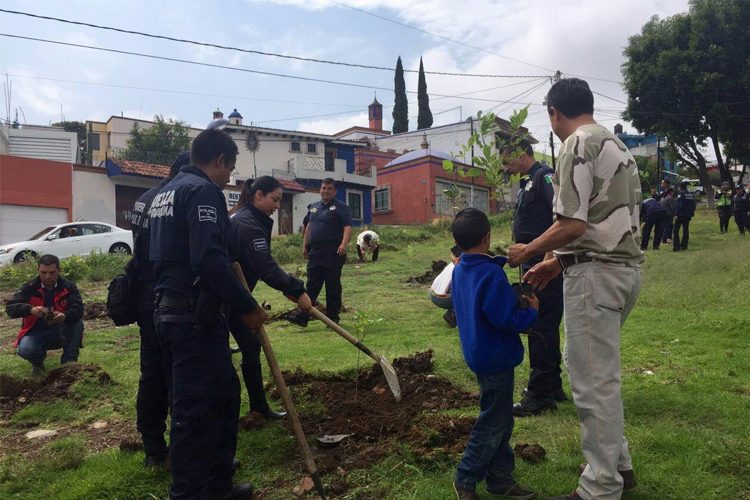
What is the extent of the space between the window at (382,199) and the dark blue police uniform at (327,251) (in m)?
31.4

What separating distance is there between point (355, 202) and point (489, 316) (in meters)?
35.9

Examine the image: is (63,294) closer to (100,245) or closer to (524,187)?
(524,187)

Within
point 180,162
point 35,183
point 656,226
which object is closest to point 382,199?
point 35,183

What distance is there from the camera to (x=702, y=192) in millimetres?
39312

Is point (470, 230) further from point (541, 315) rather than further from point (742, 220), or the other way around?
point (742, 220)

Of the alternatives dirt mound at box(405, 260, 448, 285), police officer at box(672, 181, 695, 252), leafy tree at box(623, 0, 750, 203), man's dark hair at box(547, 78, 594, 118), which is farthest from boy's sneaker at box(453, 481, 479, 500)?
leafy tree at box(623, 0, 750, 203)

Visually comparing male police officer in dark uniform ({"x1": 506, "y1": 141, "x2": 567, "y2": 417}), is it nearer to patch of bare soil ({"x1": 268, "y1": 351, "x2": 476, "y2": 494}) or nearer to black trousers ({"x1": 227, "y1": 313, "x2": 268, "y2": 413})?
patch of bare soil ({"x1": 268, "y1": 351, "x2": 476, "y2": 494})

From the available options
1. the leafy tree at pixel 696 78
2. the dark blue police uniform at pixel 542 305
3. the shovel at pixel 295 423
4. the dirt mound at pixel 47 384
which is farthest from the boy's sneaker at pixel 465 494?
the leafy tree at pixel 696 78

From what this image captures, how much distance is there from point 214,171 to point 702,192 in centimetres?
4287

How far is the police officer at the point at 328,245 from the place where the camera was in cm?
768

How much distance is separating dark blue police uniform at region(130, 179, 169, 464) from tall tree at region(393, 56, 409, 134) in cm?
5131

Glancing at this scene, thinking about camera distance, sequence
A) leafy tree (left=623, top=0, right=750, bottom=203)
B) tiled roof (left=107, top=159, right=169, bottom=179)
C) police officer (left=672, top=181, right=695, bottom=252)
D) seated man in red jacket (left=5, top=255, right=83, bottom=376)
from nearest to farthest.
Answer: seated man in red jacket (left=5, top=255, right=83, bottom=376)
police officer (left=672, top=181, right=695, bottom=252)
tiled roof (left=107, top=159, right=169, bottom=179)
leafy tree (left=623, top=0, right=750, bottom=203)

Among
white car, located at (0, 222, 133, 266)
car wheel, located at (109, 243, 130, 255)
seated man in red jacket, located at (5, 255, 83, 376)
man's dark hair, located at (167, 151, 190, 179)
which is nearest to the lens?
man's dark hair, located at (167, 151, 190, 179)

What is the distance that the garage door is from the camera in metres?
23.3
